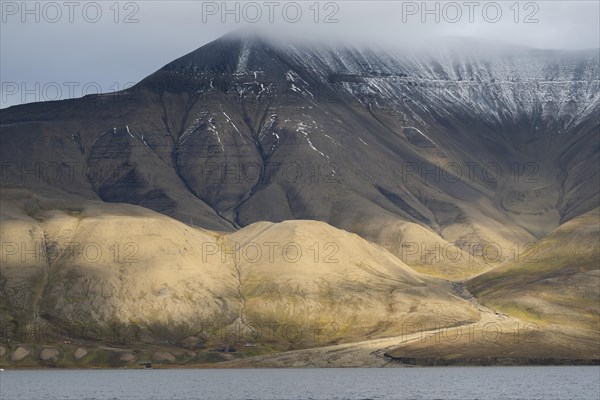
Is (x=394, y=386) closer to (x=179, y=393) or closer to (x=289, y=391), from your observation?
(x=289, y=391)

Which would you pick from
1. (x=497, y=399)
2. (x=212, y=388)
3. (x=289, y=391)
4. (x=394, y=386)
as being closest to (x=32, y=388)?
(x=212, y=388)

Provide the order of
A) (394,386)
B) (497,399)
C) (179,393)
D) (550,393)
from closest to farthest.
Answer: (497,399) → (550,393) → (179,393) → (394,386)

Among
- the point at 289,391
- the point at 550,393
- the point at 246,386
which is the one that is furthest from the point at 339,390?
the point at 550,393

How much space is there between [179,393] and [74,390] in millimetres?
21867

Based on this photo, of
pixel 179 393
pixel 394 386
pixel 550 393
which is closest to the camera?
pixel 550 393

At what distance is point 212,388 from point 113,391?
17.3 meters

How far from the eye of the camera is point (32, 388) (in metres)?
196

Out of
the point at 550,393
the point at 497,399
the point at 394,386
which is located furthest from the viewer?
the point at 394,386

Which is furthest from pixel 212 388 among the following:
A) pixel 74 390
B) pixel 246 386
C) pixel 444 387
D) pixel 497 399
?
pixel 497 399

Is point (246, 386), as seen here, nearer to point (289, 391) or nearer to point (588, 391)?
point (289, 391)

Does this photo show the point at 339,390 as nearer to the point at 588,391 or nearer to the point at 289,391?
the point at 289,391

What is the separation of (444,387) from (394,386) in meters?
9.30

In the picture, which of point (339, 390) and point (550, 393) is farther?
point (339, 390)

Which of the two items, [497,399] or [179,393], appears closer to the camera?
[497,399]
